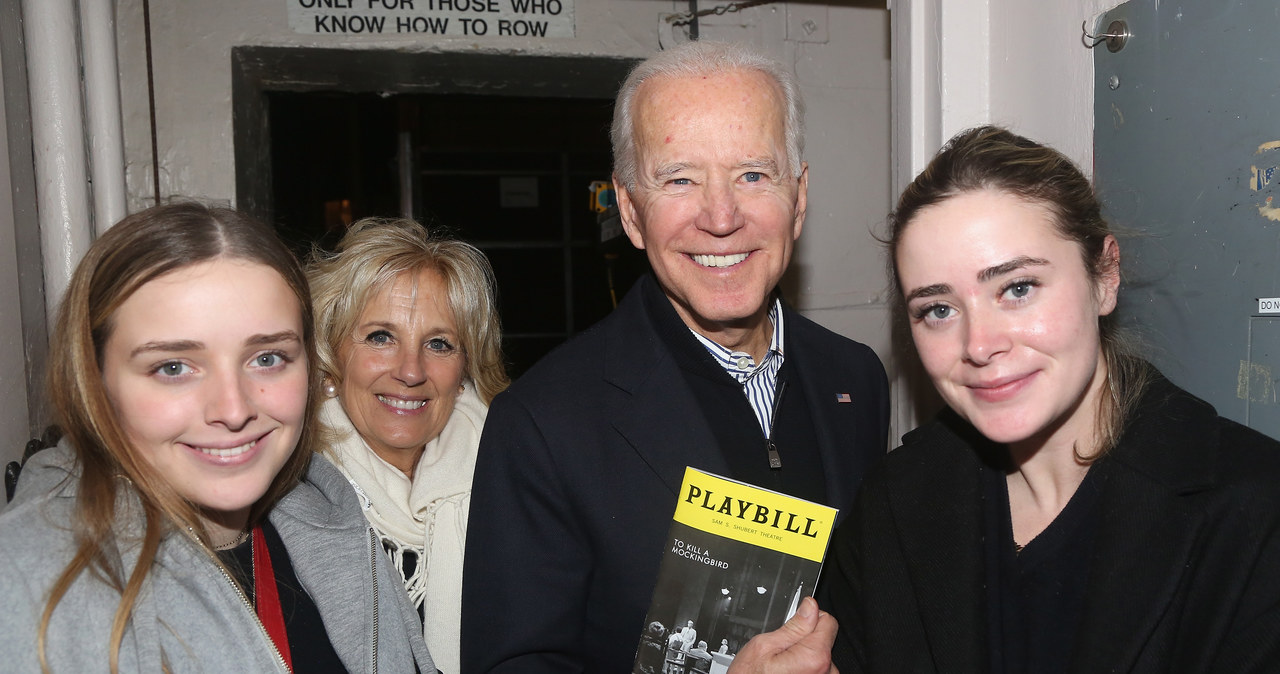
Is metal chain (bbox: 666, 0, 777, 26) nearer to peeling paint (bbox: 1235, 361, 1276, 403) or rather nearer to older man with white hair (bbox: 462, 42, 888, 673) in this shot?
older man with white hair (bbox: 462, 42, 888, 673)

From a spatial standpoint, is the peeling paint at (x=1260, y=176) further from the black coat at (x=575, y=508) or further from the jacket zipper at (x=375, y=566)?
the jacket zipper at (x=375, y=566)

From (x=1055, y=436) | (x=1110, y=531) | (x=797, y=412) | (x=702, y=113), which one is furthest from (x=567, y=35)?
(x=1110, y=531)

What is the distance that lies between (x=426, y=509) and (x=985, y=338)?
1.85 metres

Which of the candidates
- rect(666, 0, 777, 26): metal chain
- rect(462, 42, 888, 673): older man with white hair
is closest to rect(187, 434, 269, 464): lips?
rect(462, 42, 888, 673): older man with white hair

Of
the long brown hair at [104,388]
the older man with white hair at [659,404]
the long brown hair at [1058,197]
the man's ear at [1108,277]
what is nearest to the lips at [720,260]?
the older man with white hair at [659,404]

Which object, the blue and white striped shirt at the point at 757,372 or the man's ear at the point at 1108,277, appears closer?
the man's ear at the point at 1108,277

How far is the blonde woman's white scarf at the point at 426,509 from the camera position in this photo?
100.0 inches

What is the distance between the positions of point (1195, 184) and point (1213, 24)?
1.00 feet

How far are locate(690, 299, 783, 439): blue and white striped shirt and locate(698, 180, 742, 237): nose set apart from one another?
0.92 ft

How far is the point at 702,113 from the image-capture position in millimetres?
1923

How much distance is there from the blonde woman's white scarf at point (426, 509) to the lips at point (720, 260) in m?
1.11

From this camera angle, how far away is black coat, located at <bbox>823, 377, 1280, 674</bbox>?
4.31 feet

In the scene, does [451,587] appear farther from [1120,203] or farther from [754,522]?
[1120,203]

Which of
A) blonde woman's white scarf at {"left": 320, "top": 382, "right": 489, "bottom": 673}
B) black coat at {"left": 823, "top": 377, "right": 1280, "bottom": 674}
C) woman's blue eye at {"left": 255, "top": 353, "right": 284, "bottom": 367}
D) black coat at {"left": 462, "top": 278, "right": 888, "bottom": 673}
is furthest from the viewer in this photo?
blonde woman's white scarf at {"left": 320, "top": 382, "right": 489, "bottom": 673}
